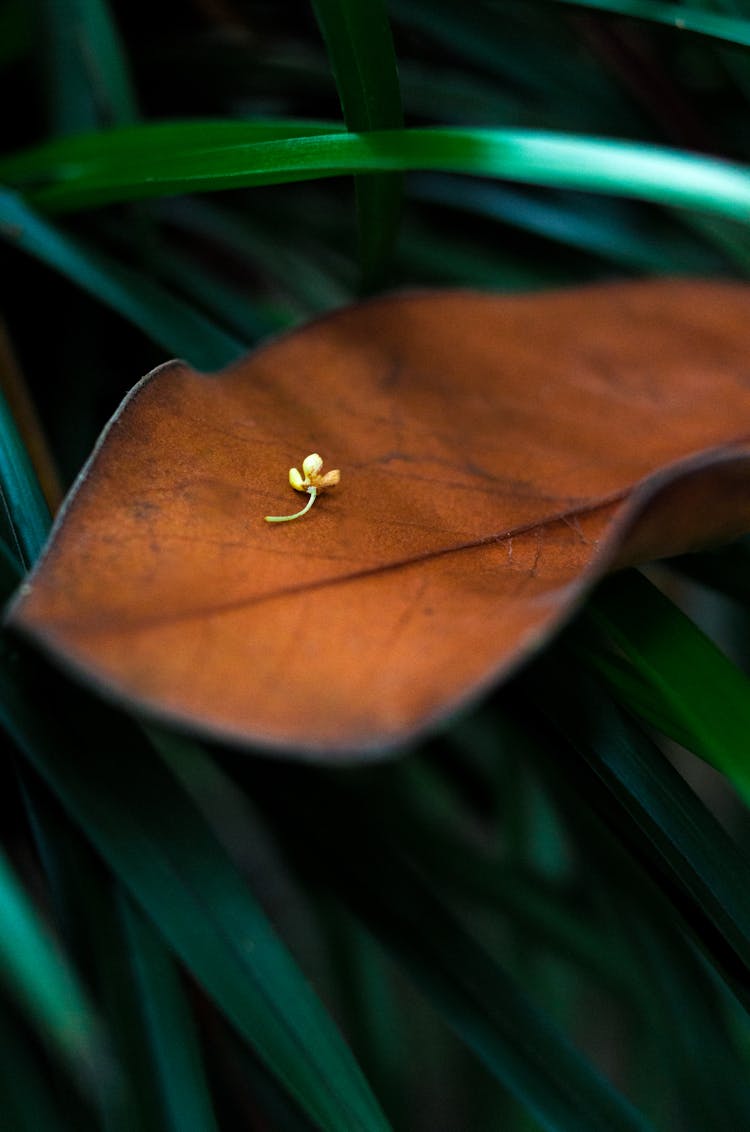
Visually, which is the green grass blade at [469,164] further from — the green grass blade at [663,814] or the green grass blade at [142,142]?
the green grass blade at [663,814]

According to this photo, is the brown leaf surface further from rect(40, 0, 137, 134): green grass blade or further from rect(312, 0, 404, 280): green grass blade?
rect(40, 0, 137, 134): green grass blade

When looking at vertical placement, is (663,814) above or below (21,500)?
below

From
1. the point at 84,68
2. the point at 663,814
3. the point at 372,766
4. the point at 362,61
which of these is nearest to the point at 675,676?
the point at 663,814

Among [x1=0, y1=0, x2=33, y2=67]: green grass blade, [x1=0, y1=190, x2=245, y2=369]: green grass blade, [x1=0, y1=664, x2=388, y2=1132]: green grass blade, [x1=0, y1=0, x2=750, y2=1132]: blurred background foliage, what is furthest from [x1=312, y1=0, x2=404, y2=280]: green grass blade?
[x1=0, y1=0, x2=33, y2=67]: green grass blade

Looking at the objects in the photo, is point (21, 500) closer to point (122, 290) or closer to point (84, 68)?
point (122, 290)

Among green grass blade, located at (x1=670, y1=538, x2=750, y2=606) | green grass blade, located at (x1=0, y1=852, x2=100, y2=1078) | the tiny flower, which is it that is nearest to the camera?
green grass blade, located at (x1=0, y1=852, x2=100, y2=1078)

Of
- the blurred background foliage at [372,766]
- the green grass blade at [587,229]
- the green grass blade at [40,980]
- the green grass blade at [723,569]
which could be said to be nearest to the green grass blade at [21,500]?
the blurred background foliage at [372,766]
